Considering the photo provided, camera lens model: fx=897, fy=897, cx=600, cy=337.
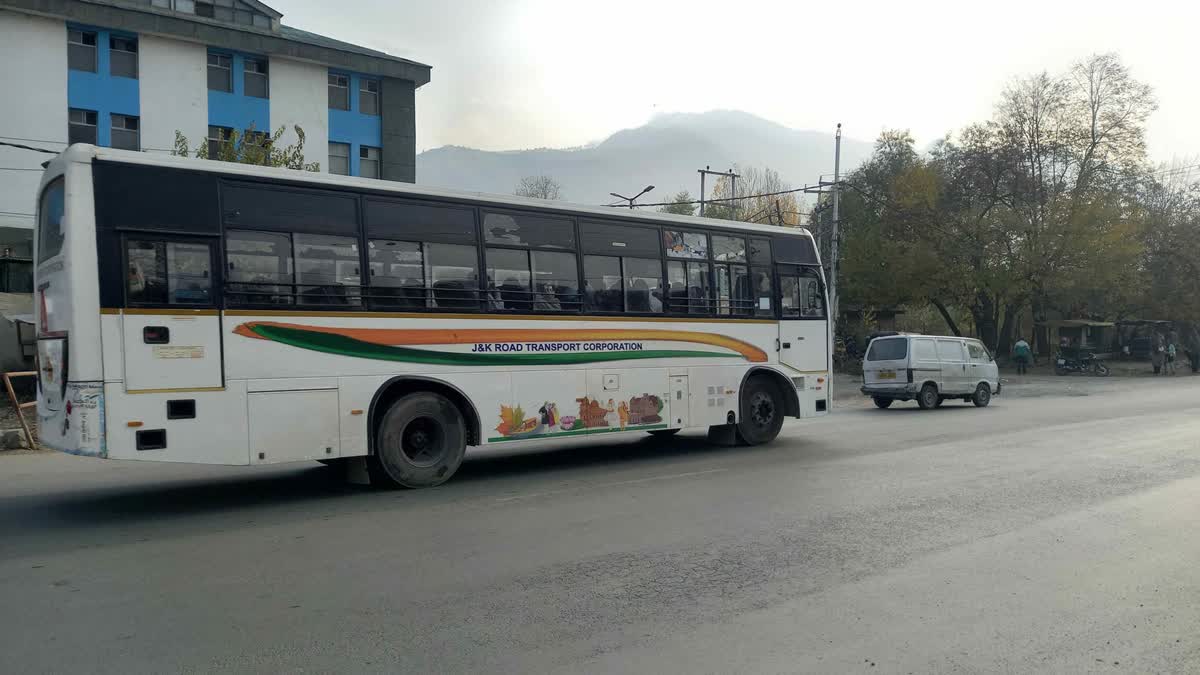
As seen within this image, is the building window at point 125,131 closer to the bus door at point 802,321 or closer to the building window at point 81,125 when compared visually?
the building window at point 81,125

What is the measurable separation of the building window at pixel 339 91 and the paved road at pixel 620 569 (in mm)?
29292

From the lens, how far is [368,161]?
39.1 meters

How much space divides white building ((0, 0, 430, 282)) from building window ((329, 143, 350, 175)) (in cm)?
4

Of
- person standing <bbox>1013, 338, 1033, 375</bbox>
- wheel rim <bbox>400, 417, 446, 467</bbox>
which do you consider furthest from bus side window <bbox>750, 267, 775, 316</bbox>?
person standing <bbox>1013, 338, 1033, 375</bbox>

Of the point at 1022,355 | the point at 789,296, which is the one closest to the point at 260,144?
the point at 789,296

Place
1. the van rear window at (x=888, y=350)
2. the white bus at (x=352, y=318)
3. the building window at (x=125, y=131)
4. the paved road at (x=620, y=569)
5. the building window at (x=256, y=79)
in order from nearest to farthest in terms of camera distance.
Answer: the paved road at (x=620, y=569), the white bus at (x=352, y=318), the van rear window at (x=888, y=350), the building window at (x=125, y=131), the building window at (x=256, y=79)

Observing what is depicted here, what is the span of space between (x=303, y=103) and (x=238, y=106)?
262 centimetres

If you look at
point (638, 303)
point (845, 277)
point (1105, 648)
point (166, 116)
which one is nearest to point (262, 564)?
point (1105, 648)

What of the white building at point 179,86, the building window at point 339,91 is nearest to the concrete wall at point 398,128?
the white building at point 179,86

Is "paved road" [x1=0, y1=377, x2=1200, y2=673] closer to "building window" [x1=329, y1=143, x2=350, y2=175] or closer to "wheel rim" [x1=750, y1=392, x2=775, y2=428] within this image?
"wheel rim" [x1=750, y1=392, x2=775, y2=428]

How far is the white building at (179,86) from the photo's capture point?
31797 millimetres

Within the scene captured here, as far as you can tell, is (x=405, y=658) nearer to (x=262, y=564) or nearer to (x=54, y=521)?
(x=262, y=564)

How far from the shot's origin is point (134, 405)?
8227 millimetres

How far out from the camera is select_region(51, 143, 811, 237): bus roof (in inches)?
324
